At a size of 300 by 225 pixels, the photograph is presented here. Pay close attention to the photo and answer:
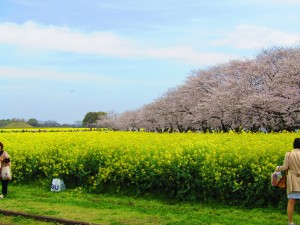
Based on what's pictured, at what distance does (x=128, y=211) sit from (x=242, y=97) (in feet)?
101

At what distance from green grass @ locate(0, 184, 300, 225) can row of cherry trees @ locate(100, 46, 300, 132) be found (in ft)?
76.3

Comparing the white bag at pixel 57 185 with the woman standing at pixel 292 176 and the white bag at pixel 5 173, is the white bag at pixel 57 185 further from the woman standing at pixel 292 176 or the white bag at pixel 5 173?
the woman standing at pixel 292 176

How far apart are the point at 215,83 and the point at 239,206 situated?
132 feet

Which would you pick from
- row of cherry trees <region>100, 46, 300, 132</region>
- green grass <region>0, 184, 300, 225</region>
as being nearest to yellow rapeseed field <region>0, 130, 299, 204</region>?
green grass <region>0, 184, 300, 225</region>

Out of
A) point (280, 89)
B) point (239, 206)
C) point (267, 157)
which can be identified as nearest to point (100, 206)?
point (239, 206)

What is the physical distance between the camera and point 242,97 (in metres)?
38.1

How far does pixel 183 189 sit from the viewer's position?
9766 millimetres

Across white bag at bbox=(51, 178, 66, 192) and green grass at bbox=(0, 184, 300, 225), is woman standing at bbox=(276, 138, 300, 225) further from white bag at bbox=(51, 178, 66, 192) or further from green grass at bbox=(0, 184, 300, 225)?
white bag at bbox=(51, 178, 66, 192)

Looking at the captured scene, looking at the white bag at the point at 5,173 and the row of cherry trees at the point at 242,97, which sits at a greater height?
the row of cherry trees at the point at 242,97

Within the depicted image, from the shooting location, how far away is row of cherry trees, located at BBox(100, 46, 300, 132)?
3394 cm

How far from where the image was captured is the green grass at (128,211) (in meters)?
7.95

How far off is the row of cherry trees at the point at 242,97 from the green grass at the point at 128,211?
76.3 feet

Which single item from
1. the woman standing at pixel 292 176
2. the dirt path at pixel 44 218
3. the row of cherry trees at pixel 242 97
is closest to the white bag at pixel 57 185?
the dirt path at pixel 44 218

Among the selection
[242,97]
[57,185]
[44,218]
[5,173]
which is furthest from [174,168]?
[242,97]
